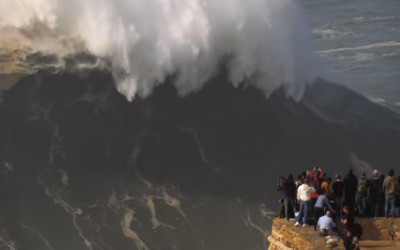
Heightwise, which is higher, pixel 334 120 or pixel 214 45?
pixel 214 45

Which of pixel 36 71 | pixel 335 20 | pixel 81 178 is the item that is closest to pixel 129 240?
pixel 81 178

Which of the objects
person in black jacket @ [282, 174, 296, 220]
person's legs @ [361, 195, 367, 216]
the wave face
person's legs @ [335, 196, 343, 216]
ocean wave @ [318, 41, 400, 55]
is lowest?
person's legs @ [361, 195, 367, 216]

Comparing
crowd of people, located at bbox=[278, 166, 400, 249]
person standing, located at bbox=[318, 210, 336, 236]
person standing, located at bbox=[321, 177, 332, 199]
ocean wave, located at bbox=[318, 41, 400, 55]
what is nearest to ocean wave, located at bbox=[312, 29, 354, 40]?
ocean wave, located at bbox=[318, 41, 400, 55]

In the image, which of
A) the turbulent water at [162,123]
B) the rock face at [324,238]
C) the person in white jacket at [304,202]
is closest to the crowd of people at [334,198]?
the person in white jacket at [304,202]

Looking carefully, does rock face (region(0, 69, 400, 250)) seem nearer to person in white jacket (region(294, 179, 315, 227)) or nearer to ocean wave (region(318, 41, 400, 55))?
person in white jacket (region(294, 179, 315, 227))

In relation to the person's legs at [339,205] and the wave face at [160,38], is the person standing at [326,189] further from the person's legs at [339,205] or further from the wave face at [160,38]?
the wave face at [160,38]

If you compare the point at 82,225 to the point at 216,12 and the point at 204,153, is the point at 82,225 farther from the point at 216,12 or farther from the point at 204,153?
the point at 216,12
